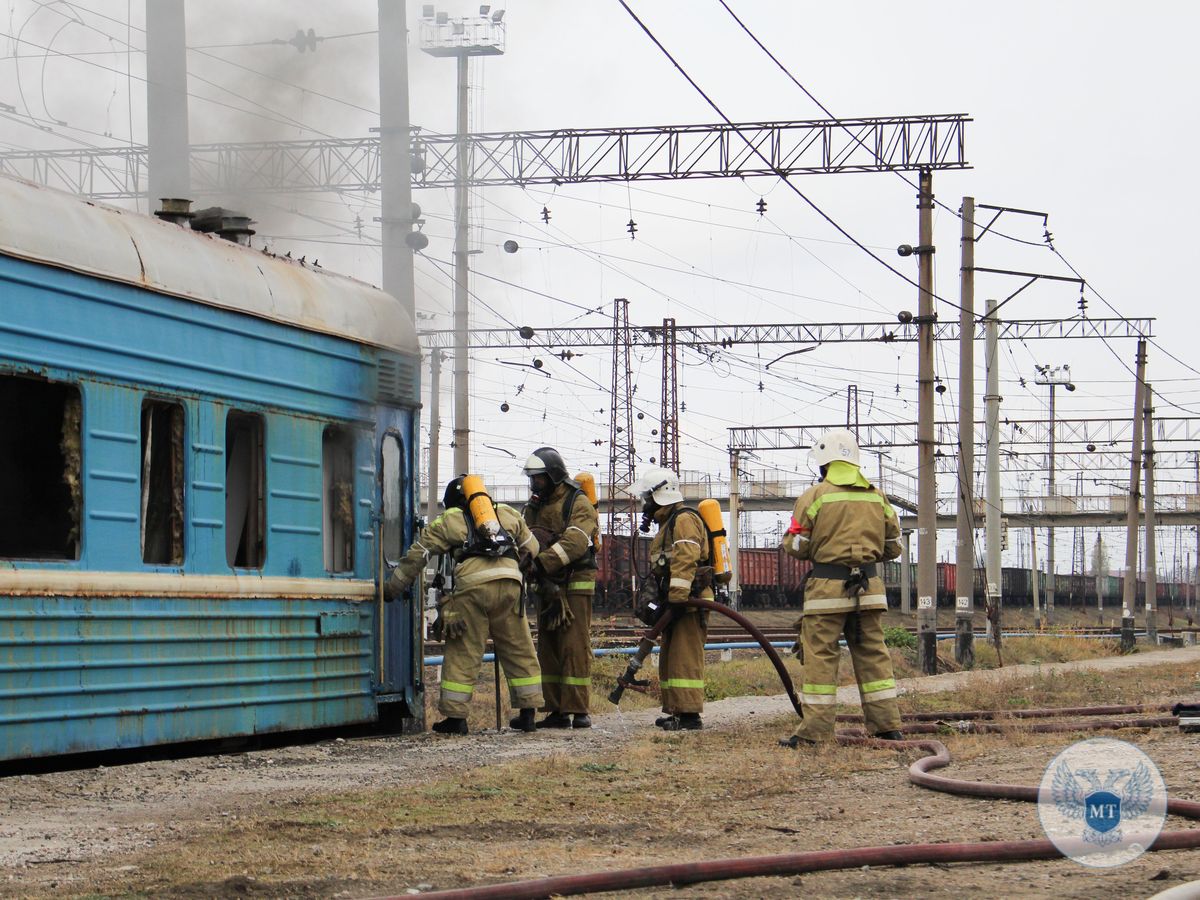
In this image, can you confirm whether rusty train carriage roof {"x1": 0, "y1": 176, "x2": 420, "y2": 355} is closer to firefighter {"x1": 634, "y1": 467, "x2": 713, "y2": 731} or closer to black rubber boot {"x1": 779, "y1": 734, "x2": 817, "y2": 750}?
firefighter {"x1": 634, "y1": 467, "x2": 713, "y2": 731}

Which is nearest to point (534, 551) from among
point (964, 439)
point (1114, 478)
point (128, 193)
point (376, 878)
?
point (376, 878)

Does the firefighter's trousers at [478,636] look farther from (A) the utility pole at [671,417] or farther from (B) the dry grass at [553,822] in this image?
(A) the utility pole at [671,417]

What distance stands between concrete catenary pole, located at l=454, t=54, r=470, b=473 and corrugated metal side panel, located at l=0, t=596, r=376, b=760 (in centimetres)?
2156

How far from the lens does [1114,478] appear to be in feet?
256

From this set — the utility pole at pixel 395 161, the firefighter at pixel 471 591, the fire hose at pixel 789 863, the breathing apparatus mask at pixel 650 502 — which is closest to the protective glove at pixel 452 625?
the firefighter at pixel 471 591

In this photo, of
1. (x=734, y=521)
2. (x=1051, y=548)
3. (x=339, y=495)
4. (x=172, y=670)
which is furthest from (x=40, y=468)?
Answer: (x=1051, y=548)

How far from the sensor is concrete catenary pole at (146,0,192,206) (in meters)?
20.3

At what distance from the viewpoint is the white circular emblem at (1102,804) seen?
550 cm

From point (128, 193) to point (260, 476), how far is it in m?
20.1

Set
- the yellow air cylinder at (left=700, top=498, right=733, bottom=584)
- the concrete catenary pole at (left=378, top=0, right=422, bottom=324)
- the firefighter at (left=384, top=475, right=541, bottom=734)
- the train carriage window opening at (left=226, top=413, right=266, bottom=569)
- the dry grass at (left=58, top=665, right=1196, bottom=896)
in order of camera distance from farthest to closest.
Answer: the concrete catenary pole at (left=378, top=0, right=422, bottom=324), the yellow air cylinder at (left=700, top=498, right=733, bottom=584), the firefighter at (left=384, top=475, right=541, bottom=734), the train carriage window opening at (left=226, top=413, right=266, bottom=569), the dry grass at (left=58, top=665, right=1196, bottom=896)

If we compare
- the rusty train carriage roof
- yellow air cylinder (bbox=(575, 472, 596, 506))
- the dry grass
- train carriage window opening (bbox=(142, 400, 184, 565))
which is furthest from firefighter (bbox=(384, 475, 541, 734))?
train carriage window opening (bbox=(142, 400, 184, 565))

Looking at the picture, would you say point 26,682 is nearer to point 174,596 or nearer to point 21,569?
point 21,569

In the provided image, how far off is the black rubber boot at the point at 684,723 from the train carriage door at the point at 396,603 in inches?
69.9

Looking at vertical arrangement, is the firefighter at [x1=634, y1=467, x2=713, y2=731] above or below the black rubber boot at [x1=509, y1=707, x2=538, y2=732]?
above
